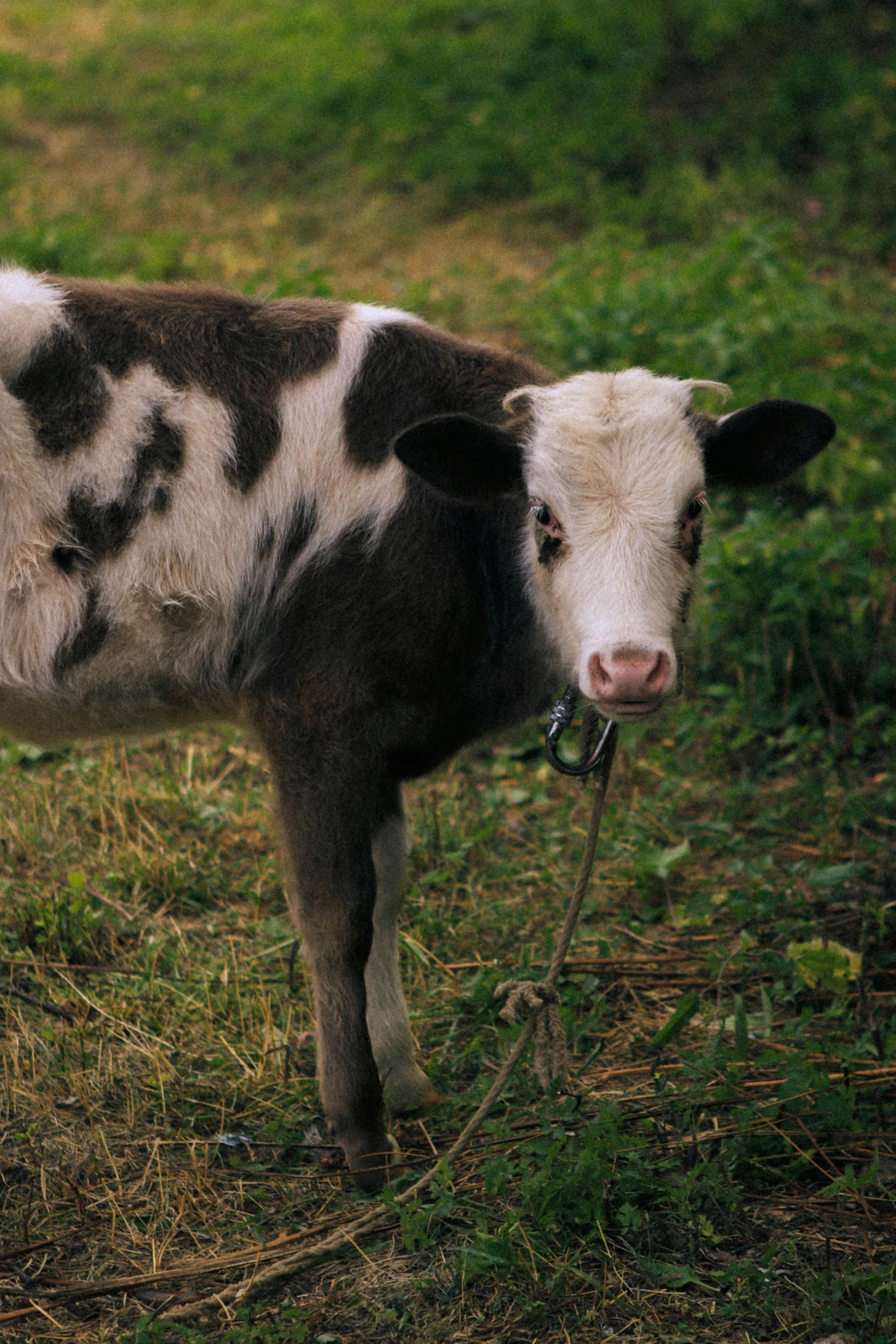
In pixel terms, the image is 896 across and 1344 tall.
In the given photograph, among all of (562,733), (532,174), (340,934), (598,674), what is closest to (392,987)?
(340,934)

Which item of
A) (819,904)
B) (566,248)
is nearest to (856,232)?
(566,248)

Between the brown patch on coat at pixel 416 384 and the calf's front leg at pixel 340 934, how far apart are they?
2.79 ft

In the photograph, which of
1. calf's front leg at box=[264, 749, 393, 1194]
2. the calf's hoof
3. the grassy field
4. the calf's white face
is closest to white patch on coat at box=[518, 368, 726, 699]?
the calf's white face

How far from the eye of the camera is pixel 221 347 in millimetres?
3441

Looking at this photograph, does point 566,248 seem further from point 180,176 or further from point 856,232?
point 180,176

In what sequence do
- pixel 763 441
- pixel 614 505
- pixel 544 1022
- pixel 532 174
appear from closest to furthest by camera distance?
pixel 614 505 < pixel 544 1022 < pixel 763 441 < pixel 532 174

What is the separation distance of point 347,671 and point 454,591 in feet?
1.10

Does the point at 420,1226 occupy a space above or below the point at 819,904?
above

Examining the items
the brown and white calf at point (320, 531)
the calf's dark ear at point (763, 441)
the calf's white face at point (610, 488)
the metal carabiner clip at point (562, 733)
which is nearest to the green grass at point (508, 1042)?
the brown and white calf at point (320, 531)

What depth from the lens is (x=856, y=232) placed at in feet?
32.8

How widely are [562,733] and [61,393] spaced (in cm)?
149

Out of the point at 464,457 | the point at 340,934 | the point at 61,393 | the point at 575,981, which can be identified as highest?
the point at 61,393

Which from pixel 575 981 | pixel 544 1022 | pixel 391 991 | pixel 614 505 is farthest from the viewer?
pixel 575 981

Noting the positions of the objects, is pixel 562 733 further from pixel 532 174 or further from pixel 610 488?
pixel 532 174
